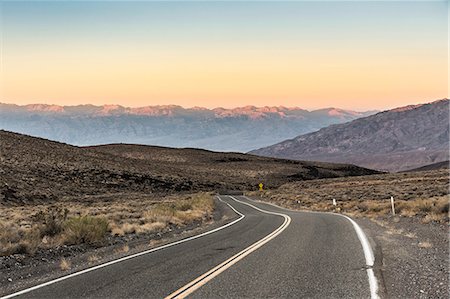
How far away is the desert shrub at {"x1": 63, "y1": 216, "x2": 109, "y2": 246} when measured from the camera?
53.1 feet

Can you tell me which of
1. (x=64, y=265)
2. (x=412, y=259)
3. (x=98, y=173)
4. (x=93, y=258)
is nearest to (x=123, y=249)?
(x=93, y=258)

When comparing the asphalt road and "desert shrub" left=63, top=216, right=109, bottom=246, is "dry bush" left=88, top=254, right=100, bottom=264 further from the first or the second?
"desert shrub" left=63, top=216, right=109, bottom=246

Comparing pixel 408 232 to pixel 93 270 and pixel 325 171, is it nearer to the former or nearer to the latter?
pixel 93 270

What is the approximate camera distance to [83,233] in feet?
53.9

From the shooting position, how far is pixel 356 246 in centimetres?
1321

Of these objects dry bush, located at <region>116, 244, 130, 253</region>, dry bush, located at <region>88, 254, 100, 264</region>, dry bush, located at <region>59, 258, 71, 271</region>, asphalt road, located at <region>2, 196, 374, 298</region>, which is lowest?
dry bush, located at <region>116, 244, 130, 253</region>

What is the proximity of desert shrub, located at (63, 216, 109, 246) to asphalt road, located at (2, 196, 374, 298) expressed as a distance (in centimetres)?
355

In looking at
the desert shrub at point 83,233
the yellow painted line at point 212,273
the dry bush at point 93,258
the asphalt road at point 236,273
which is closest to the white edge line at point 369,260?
the asphalt road at point 236,273

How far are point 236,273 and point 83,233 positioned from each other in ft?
27.4

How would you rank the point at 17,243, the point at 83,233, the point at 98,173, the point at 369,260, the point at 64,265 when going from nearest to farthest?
the point at 369,260
the point at 64,265
the point at 17,243
the point at 83,233
the point at 98,173

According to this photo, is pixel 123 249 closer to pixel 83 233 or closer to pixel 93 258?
pixel 93 258

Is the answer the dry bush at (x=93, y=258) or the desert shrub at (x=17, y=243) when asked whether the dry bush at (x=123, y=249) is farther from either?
the desert shrub at (x=17, y=243)

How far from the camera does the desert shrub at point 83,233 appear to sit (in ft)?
53.1

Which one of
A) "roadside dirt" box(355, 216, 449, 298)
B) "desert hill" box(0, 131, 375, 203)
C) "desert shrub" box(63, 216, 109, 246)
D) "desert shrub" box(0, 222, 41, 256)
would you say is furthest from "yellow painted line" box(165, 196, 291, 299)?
"desert hill" box(0, 131, 375, 203)
